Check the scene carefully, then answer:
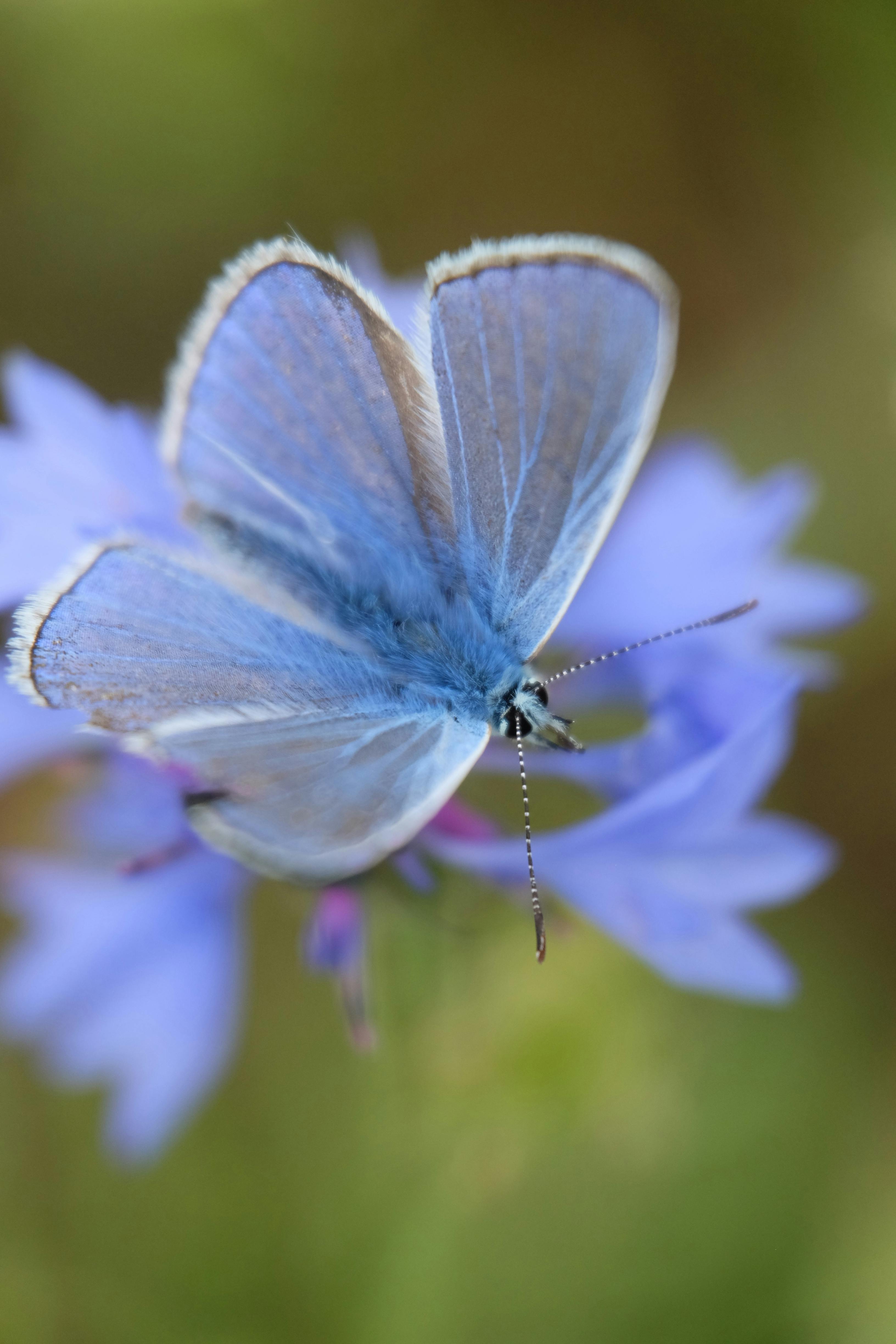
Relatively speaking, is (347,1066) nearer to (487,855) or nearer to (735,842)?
(487,855)

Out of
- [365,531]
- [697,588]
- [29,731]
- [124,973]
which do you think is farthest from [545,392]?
[124,973]

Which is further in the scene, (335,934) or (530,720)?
(335,934)

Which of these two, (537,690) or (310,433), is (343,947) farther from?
(310,433)

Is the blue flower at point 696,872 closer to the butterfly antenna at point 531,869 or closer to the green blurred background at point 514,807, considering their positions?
the butterfly antenna at point 531,869

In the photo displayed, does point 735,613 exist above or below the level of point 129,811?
above

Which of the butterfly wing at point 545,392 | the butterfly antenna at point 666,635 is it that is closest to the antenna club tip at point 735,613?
the butterfly antenna at point 666,635
